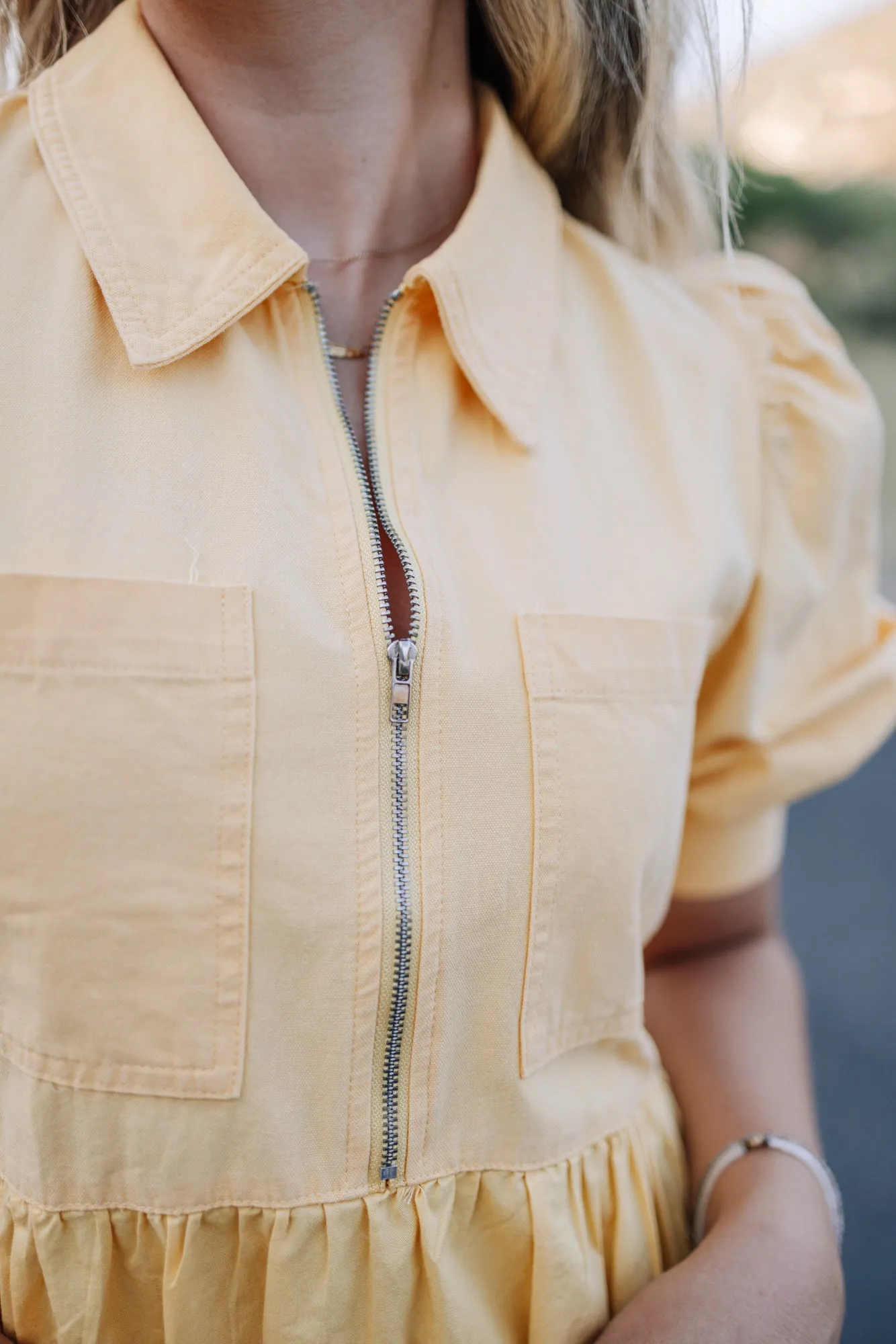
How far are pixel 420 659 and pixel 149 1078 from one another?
1.16 ft

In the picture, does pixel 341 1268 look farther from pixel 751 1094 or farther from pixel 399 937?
pixel 751 1094

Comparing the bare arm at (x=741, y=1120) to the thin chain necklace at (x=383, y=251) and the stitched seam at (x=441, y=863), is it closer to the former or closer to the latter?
the stitched seam at (x=441, y=863)

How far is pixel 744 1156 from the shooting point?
1059mm

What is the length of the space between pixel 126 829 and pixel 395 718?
203mm

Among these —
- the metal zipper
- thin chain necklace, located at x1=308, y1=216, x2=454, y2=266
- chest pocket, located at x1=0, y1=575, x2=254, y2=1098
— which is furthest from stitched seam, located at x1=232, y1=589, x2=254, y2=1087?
thin chain necklace, located at x1=308, y1=216, x2=454, y2=266

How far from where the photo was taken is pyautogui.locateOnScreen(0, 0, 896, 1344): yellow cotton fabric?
76cm

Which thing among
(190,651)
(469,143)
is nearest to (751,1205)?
(190,651)

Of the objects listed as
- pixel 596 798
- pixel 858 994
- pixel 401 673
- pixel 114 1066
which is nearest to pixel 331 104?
pixel 401 673

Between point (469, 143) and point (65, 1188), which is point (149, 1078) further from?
point (469, 143)

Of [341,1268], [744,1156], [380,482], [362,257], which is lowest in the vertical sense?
[744,1156]

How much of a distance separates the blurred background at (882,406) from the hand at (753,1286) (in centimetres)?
101

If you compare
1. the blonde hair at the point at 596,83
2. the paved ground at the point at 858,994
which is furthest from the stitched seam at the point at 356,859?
the paved ground at the point at 858,994

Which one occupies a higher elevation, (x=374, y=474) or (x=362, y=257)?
(x=362, y=257)

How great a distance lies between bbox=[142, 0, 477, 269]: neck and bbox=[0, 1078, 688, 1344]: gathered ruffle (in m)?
0.79
